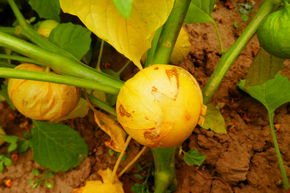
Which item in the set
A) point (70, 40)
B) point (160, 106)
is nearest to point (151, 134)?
point (160, 106)

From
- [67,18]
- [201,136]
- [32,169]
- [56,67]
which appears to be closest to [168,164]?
[201,136]

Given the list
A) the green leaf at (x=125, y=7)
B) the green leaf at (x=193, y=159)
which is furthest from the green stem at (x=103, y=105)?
the green leaf at (x=125, y=7)

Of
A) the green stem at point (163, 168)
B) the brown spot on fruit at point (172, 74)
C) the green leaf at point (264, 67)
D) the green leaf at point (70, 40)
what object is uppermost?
the brown spot on fruit at point (172, 74)

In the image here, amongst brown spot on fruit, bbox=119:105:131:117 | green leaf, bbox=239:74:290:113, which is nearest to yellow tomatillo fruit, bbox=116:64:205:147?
brown spot on fruit, bbox=119:105:131:117

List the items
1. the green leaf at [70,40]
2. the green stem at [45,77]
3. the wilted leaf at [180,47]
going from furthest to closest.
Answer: the wilted leaf at [180,47]
the green leaf at [70,40]
the green stem at [45,77]

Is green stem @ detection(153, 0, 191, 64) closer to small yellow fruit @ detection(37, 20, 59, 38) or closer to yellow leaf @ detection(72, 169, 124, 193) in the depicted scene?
yellow leaf @ detection(72, 169, 124, 193)

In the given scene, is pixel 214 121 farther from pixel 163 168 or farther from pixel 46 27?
pixel 46 27

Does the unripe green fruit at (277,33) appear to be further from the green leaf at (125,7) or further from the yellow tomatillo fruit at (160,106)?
the green leaf at (125,7)
